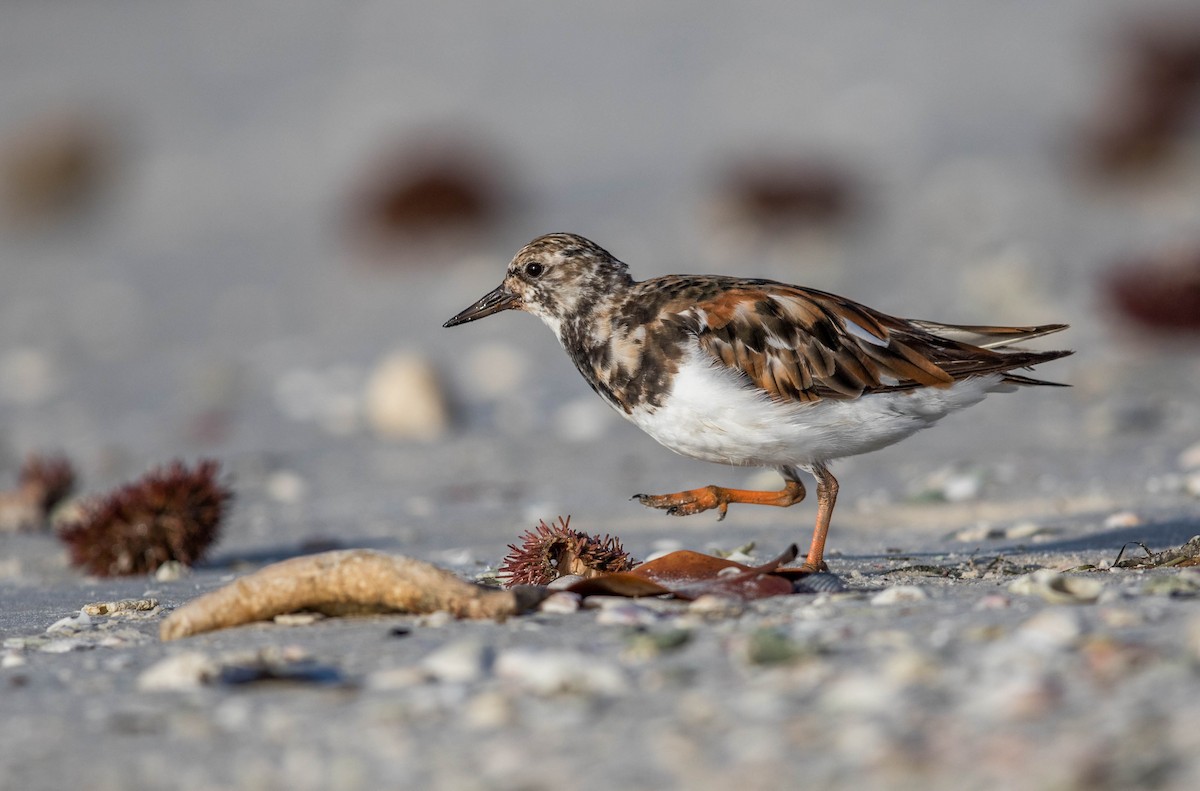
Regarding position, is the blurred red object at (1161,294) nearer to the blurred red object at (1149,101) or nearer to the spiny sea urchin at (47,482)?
the blurred red object at (1149,101)

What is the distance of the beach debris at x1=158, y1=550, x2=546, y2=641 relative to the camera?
146 inches

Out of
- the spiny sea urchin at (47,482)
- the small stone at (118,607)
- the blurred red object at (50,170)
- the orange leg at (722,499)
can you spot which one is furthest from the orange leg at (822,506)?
the blurred red object at (50,170)

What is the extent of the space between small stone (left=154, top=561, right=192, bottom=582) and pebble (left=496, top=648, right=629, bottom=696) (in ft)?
9.25

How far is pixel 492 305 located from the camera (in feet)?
18.0

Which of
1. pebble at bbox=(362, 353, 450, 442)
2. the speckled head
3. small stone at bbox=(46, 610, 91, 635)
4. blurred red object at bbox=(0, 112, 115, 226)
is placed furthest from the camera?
blurred red object at bbox=(0, 112, 115, 226)

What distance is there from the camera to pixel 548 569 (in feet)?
14.2

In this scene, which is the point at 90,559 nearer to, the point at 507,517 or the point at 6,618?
the point at 6,618


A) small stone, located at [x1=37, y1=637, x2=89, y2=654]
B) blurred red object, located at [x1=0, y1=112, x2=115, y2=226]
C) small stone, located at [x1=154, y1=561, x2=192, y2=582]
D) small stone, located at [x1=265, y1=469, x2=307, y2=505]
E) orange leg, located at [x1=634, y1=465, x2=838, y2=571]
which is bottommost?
small stone, located at [x1=37, y1=637, x2=89, y2=654]

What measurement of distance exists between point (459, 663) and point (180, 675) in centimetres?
63

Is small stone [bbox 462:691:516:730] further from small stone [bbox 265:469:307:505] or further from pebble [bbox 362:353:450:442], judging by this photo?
pebble [bbox 362:353:450:442]

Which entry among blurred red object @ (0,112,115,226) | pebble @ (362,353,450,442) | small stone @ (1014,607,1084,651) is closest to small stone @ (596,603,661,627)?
small stone @ (1014,607,1084,651)

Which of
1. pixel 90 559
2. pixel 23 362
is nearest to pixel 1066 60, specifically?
pixel 23 362

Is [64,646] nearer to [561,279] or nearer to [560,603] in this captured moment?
[560,603]

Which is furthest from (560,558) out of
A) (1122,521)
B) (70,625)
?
(1122,521)
